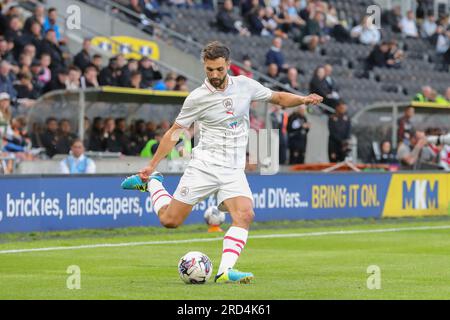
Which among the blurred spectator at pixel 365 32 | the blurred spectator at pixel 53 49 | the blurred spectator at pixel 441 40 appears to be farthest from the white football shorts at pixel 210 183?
the blurred spectator at pixel 441 40

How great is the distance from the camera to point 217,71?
478 inches

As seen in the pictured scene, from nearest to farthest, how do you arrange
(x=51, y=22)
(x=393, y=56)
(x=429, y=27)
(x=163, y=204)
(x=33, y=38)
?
(x=163, y=204)
(x=33, y=38)
(x=51, y=22)
(x=393, y=56)
(x=429, y=27)

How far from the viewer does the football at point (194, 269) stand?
12156 millimetres

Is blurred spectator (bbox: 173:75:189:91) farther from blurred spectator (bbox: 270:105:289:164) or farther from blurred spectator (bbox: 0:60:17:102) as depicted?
blurred spectator (bbox: 0:60:17:102)

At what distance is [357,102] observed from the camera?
3406cm

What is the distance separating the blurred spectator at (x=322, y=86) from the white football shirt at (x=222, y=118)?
17.9 metres

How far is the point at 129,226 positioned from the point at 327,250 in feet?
16.7

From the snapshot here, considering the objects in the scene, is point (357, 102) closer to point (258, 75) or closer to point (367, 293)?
point (258, 75)

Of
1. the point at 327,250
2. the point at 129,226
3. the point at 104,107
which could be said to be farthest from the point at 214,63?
the point at 104,107

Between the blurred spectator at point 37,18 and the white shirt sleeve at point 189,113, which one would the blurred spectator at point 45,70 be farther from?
the white shirt sleeve at point 189,113

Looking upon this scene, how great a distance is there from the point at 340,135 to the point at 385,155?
46.7 inches

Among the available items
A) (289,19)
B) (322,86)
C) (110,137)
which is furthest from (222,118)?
(289,19)

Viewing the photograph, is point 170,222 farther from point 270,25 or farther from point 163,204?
point 270,25

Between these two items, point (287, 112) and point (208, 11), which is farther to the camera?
point (208, 11)
